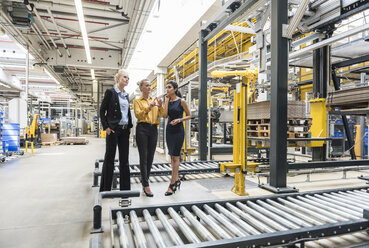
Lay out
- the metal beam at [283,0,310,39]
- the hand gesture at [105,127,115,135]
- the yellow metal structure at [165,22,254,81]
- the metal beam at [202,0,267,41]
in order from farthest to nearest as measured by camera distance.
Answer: the yellow metal structure at [165,22,254,81] → the metal beam at [202,0,267,41] → the metal beam at [283,0,310,39] → the hand gesture at [105,127,115,135]

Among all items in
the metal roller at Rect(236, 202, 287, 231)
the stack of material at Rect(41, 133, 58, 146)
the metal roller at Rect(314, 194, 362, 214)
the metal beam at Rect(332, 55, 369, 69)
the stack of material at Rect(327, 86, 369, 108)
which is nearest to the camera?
the metal roller at Rect(236, 202, 287, 231)

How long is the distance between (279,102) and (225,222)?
230 cm

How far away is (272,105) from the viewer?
3.97 metres

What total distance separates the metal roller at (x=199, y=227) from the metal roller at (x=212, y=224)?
3.4 inches

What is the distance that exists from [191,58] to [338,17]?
6.78m

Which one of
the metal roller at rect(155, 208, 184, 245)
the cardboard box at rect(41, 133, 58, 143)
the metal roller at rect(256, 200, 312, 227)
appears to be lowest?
the metal roller at rect(155, 208, 184, 245)

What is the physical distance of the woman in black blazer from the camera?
133 inches

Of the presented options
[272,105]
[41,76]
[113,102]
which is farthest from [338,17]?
[41,76]

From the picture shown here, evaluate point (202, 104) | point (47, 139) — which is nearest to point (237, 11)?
point (202, 104)

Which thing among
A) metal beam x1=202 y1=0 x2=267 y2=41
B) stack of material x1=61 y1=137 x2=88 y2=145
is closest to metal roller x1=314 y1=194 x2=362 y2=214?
metal beam x1=202 y1=0 x2=267 y2=41

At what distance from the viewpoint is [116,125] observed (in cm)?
339

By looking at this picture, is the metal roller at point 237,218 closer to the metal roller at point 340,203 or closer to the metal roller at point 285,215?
the metal roller at point 285,215

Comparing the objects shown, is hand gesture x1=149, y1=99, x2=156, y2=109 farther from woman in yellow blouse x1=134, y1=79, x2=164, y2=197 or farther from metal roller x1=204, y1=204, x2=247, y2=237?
metal roller x1=204, y1=204, x2=247, y2=237

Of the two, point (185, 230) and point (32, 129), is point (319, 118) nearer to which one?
point (185, 230)
